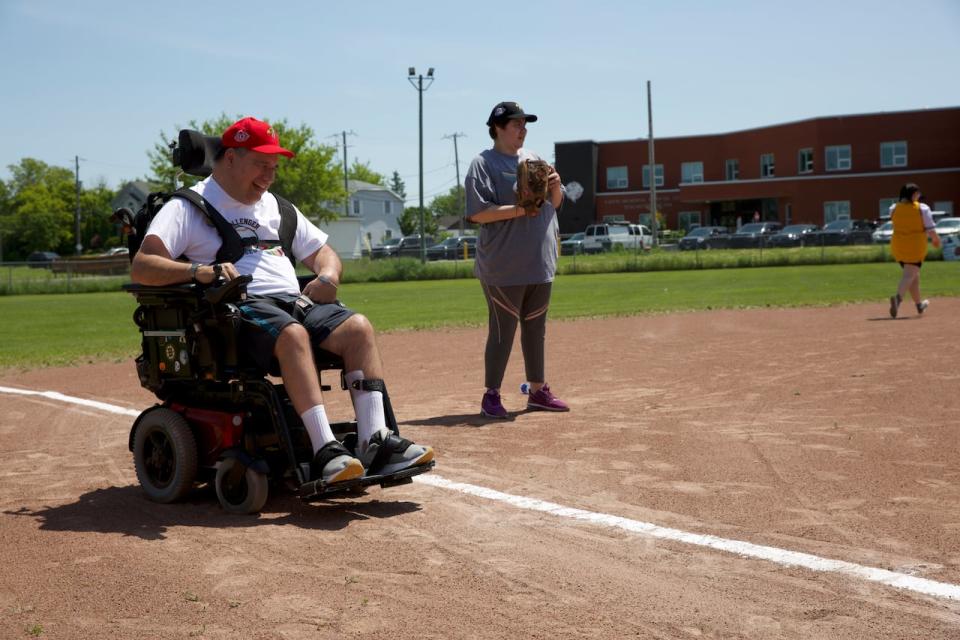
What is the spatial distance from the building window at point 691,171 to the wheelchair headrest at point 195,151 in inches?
3026

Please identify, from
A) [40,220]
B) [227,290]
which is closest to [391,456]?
[227,290]

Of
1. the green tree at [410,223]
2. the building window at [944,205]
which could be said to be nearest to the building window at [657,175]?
the building window at [944,205]

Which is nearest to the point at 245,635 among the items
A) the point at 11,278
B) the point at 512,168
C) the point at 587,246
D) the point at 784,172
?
the point at 512,168

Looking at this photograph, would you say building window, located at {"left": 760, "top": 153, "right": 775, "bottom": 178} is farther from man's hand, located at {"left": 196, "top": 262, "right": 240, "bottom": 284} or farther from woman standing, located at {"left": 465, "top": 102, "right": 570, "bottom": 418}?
man's hand, located at {"left": 196, "top": 262, "right": 240, "bottom": 284}

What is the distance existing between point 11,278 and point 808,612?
131ft

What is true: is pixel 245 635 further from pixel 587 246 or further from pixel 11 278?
pixel 587 246

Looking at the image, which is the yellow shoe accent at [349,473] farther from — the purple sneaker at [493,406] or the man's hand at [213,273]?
the purple sneaker at [493,406]

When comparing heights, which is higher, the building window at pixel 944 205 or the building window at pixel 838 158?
the building window at pixel 838 158

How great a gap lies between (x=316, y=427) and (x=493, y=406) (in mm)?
2822

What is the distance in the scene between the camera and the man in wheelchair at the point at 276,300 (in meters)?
4.86

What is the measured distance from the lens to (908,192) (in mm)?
14914

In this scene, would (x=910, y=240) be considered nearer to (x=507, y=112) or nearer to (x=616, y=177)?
(x=507, y=112)

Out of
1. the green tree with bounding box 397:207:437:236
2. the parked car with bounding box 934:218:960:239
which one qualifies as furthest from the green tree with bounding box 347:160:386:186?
the parked car with bounding box 934:218:960:239

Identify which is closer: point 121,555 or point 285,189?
point 121,555
